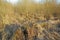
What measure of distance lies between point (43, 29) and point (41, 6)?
1.10 feet

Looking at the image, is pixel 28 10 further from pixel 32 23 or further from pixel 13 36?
pixel 13 36

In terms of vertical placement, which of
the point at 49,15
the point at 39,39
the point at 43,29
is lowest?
the point at 39,39

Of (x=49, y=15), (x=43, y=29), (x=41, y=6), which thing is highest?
(x=41, y=6)

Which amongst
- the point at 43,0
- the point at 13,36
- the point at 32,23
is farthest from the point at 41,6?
the point at 13,36

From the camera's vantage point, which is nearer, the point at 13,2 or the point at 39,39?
the point at 39,39

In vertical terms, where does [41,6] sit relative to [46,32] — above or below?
above

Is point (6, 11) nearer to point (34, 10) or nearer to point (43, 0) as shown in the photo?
point (34, 10)

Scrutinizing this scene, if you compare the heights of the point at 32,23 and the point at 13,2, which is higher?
the point at 13,2

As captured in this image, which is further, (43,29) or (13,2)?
(13,2)

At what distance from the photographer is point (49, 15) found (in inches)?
85.8

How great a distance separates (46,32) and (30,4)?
1.54 ft

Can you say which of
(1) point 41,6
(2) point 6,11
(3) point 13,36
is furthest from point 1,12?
(1) point 41,6

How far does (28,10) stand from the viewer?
2.24 meters

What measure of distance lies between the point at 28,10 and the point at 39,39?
448 millimetres
